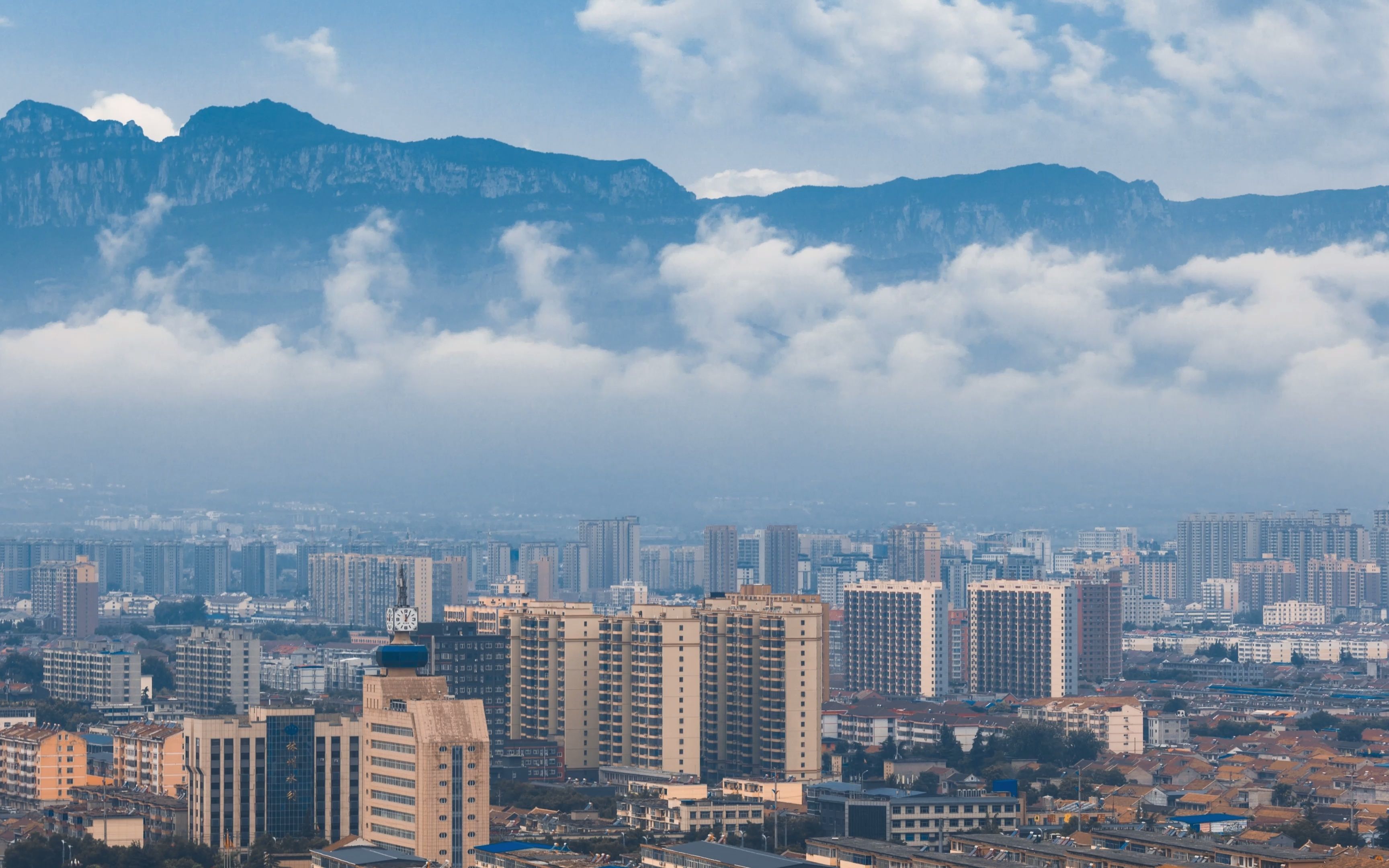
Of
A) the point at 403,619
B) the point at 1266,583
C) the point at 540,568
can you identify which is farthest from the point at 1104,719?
the point at 1266,583

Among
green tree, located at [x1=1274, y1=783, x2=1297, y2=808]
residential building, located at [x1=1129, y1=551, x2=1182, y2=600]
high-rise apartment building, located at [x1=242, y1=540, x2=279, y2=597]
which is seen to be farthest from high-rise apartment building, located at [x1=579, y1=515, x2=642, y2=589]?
green tree, located at [x1=1274, y1=783, x2=1297, y2=808]

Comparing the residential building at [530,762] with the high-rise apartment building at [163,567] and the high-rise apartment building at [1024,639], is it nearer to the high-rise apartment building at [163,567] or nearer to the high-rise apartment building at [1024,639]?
the high-rise apartment building at [1024,639]

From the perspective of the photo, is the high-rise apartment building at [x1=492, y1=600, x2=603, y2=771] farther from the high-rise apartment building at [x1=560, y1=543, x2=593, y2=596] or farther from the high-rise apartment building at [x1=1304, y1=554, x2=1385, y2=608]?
the high-rise apartment building at [x1=1304, y1=554, x2=1385, y2=608]

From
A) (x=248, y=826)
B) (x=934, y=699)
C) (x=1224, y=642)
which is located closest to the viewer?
(x=248, y=826)

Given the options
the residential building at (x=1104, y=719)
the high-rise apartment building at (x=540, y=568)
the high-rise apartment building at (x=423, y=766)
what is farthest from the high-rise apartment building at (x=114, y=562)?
the high-rise apartment building at (x=423, y=766)

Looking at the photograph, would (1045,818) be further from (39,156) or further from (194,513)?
(39,156)

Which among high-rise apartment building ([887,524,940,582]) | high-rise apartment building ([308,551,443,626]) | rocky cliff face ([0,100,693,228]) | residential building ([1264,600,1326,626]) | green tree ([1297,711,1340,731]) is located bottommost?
green tree ([1297,711,1340,731])

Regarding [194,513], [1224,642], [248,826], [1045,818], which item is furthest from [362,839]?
[194,513]
